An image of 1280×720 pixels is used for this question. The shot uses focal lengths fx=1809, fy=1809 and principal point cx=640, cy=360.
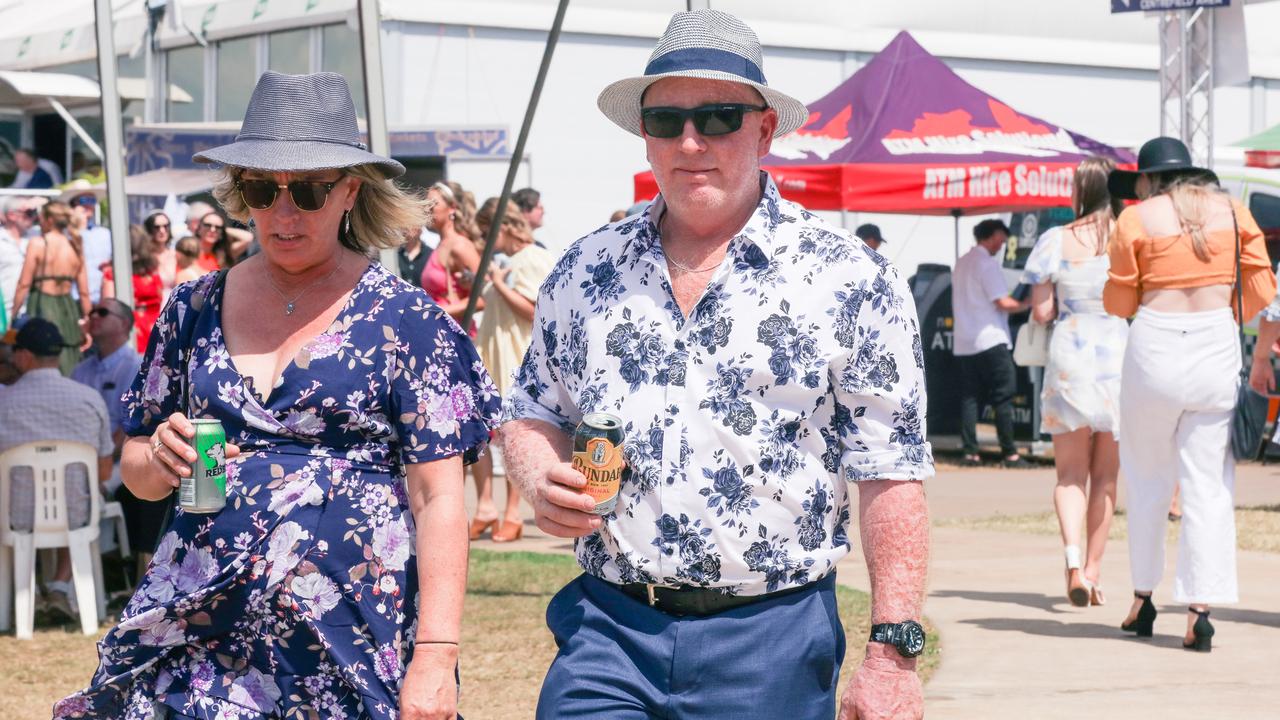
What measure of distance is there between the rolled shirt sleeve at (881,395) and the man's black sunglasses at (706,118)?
0.40 meters

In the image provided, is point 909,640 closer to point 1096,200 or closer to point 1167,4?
point 1096,200

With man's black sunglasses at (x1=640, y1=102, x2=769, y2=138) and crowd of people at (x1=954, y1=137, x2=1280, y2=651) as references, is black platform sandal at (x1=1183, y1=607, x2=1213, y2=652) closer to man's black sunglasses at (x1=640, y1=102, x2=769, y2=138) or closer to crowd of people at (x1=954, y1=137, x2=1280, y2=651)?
crowd of people at (x1=954, y1=137, x2=1280, y2=651)

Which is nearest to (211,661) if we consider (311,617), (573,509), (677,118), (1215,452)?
(311,617)

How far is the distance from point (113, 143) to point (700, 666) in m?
6.11

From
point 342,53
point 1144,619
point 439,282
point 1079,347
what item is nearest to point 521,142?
point 1079,347

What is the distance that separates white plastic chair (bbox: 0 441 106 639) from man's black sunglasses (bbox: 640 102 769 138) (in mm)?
5551

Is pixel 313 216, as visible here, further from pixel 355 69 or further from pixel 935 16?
pixel 935 16

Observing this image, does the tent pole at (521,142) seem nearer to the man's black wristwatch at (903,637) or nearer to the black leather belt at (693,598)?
the black leather belt at (693,598)

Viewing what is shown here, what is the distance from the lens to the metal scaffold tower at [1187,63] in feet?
45.2

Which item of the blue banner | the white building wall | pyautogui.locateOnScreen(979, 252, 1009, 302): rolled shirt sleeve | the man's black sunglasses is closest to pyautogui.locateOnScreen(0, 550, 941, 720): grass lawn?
the man's black sunglasses

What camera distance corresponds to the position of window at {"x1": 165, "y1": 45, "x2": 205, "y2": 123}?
88.6ft

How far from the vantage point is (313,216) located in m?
3.50

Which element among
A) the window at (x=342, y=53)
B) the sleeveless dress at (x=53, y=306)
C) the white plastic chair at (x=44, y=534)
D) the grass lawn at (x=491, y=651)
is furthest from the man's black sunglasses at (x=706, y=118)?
the window at (x=342, y=53)

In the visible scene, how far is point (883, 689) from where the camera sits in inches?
126
